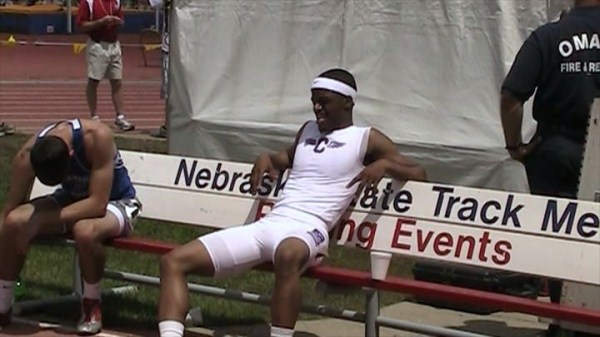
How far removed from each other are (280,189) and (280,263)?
895 mm

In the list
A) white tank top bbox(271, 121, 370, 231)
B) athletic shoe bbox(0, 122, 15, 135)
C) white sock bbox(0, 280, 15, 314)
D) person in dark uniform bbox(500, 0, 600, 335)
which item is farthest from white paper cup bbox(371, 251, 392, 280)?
athletic shoe bbox(0, 122, 15, 135)

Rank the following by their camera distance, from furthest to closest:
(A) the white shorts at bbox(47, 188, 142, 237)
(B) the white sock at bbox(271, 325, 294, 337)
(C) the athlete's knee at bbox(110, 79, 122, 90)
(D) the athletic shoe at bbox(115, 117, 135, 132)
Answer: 1. (D) the athletic shoe at bbox(115, 117, 135, 132)
2. (C) the athlete's knee at bbox(110, 79, 122, 90)
3. (A) the white shorts at bbox(47, 188, 142, 237)
4. (B) the white sock at bbox(271, 325, 294, 337)

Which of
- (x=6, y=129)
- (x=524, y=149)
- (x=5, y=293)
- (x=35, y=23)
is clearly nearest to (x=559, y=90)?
(x=524, y=149)

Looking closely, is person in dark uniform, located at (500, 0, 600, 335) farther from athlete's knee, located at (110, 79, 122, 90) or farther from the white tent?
athlete's knee, located at (110, 79, 122, 90)

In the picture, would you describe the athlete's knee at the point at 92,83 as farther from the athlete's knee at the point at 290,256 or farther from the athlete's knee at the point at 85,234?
the athlete's knee at the point at 290,256

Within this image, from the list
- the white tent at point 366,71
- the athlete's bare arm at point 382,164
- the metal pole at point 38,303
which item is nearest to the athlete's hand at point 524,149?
the athlete's bare arm at point 382,164

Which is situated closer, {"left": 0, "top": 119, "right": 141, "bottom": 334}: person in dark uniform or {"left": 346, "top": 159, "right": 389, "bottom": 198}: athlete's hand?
{"left": 346, "top": 159, "right": 389, "bottom": 198}: athlete's hand

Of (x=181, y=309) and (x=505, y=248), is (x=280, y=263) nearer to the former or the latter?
(x=181, y=309)

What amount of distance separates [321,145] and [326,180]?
0.69 ft

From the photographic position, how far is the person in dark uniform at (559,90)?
614cm

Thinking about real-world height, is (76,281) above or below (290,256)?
below

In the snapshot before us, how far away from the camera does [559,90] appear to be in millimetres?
6188

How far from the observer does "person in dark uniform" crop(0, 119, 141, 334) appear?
653 centimetres

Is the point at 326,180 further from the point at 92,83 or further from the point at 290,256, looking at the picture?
the point at 92,83
